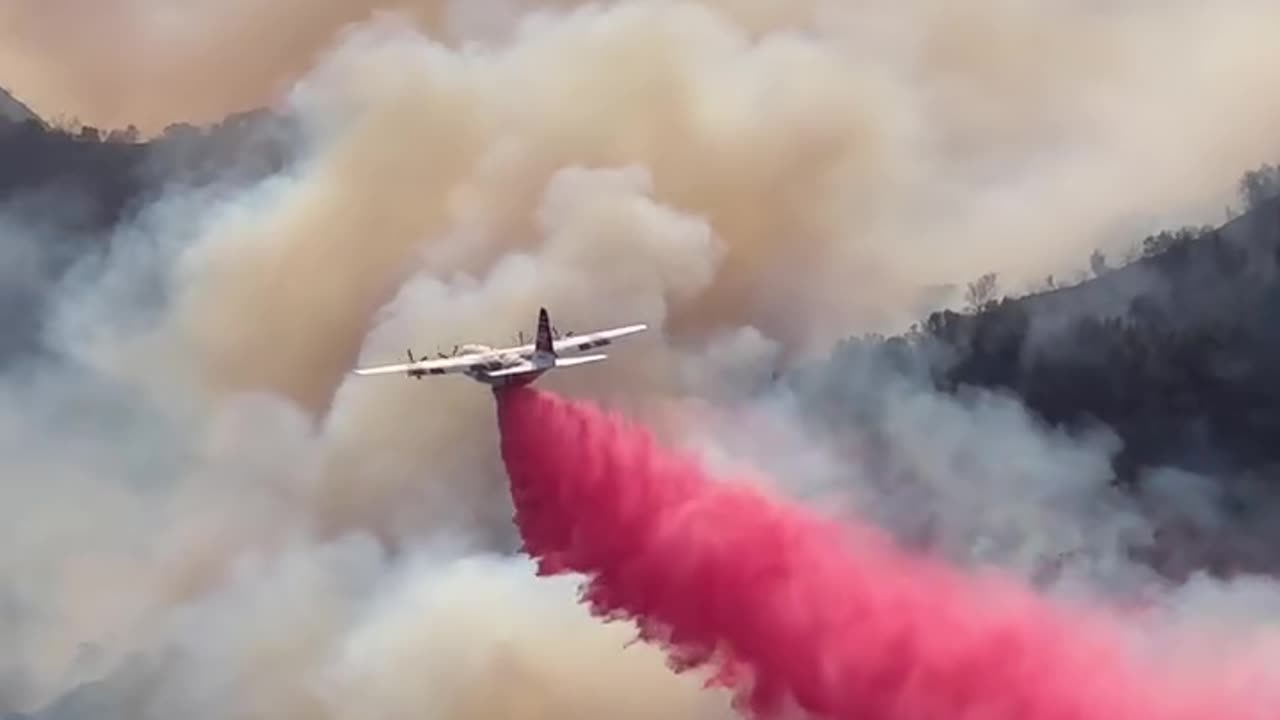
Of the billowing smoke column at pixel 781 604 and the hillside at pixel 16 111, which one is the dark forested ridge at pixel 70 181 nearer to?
the hillside at pixel 16 111

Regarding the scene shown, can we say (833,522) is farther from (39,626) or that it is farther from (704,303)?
(39,626)

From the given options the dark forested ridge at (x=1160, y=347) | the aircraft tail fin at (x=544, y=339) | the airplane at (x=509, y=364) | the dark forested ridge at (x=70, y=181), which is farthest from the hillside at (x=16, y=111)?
the dark forested ridge at (x=1160, y=347)

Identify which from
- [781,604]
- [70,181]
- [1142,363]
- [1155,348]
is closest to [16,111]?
[70,181]

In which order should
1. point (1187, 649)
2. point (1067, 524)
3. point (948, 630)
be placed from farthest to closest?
point (1067, 524) < point (1187, 649) < point (948, 630)

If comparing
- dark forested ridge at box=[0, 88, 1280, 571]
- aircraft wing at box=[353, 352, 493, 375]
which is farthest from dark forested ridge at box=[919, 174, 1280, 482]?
aircraft wing at box=[353, 352, 493, 375]

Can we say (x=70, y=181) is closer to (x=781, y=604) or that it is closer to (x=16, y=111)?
(x=16, y=111)

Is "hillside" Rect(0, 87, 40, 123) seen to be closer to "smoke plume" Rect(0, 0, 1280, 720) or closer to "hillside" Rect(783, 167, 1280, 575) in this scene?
"smoke plume" Rect(0, 0, 1280, 720)

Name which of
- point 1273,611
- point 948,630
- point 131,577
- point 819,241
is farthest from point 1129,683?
point 131,577
